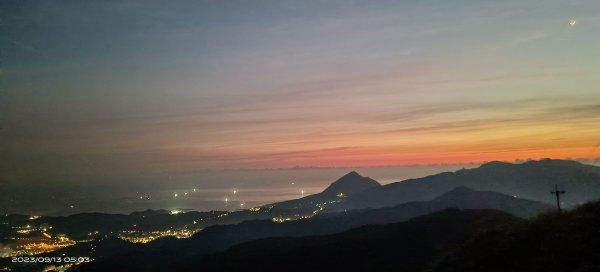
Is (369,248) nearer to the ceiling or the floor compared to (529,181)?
nearer to the floor

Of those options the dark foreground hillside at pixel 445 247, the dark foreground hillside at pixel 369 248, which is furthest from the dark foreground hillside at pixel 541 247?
the dark foreground hillside at pixel 369 248

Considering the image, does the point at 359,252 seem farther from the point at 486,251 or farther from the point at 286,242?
the point at 486,251

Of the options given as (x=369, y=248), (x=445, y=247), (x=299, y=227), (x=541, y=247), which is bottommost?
(x=299, y=227)

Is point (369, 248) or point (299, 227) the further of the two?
point (299, 227)

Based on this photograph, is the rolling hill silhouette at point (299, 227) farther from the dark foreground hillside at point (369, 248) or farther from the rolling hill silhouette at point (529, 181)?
the rolling hill silhouette at point (529, 181)

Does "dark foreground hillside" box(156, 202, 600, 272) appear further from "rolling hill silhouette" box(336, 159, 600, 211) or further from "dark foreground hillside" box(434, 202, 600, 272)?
"rolling hill silhouette" box(336, 159, 600, 211)

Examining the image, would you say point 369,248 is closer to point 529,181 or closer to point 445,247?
point 445,247

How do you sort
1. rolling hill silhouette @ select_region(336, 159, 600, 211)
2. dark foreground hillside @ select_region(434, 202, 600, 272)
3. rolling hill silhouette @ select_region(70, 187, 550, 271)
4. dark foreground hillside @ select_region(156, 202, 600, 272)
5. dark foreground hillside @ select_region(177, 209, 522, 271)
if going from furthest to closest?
rolling hill silhouette @ select_region(336, 159, 600, 211) → rolling hill silhouette @ select_region(70, 187, 550, 271) → dark foreground hillside @ select_region(177, 209, 522, 271) → dark foreground hillside @ select_region(156, 202, 600, 272) → dark foreground hillside @ select_region(434, 202, 600, 272)

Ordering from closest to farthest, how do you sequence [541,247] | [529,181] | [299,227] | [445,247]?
[541,247] < [445,247] < [299,227] < [529,181]

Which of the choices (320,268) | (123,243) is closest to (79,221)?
(123,243)

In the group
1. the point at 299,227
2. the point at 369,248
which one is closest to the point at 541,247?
the point at 369,248

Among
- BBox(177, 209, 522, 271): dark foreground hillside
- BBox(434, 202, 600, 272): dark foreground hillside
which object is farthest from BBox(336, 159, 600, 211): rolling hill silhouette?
BBox(434, 202, 600, 272): dark foreground hillside
